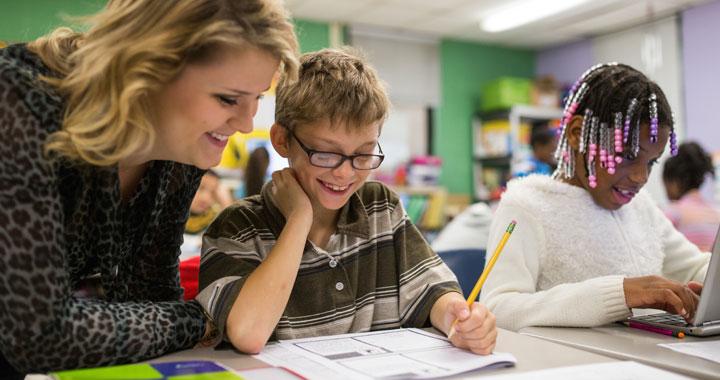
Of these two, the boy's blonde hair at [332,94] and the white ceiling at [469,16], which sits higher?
the white ceiling at [469,16]

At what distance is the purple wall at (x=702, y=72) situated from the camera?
5.11 meters

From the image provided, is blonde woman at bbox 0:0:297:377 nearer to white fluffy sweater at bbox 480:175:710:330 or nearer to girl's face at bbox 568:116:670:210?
white fluffy sweater at bbox 480:175:710:330

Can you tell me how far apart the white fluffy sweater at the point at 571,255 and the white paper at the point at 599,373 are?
356mm

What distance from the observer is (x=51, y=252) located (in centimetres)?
88

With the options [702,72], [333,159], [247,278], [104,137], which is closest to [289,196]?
[333,159]

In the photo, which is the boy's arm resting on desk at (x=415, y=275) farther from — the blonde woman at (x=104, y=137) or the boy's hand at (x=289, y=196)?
the blonde woman at (x=104, y=137)

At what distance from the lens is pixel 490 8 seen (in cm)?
530

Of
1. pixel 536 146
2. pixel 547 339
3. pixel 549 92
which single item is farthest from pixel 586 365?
pixel 549 92

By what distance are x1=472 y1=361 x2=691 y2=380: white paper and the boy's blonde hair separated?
57 centimetres

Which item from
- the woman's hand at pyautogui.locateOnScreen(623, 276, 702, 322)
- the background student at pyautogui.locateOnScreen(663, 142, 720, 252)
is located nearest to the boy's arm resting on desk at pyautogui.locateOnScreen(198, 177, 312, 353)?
the woman's hand at pyautogui.locateOnScreen(623, 276, 702, 322)

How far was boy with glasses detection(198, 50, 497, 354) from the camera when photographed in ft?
3.91

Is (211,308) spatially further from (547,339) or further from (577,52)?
(577,52)

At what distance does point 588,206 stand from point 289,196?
2.44ft

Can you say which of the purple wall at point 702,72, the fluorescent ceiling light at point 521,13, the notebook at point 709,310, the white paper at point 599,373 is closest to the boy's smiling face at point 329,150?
the white paper at point 599,373
